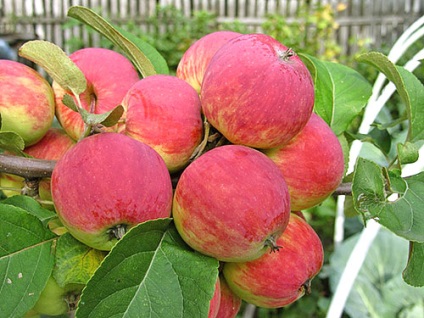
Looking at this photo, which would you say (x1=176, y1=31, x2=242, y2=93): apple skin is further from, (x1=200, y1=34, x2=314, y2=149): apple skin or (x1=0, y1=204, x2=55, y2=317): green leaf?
(x1=0, y1=204, x2=55, y2=317): green leaf

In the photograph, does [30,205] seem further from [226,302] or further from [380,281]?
[380,281]

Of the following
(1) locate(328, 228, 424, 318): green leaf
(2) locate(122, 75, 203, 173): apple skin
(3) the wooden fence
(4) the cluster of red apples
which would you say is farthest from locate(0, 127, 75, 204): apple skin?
(3) the wooden fence

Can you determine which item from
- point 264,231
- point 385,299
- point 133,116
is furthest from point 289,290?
point 385,299

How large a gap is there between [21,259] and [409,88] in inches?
19.1

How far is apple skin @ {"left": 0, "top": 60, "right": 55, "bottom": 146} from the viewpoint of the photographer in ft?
1.73

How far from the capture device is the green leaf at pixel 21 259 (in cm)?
46

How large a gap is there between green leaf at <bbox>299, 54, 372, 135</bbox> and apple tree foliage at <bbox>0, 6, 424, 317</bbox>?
119 mm

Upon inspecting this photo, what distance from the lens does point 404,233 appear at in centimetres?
47

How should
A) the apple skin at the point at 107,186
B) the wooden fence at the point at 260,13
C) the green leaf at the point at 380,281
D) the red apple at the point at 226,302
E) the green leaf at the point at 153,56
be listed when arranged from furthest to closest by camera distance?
1. the wooden fence at the point at 260,13
2. the green leaf at the point at 380,281
3. the green leaf at the point at 153,56
4. the red apple at the point at 226,302
5. the apple skin at the point at 107,186

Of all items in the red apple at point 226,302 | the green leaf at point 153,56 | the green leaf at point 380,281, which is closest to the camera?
the red apple at point 226,302

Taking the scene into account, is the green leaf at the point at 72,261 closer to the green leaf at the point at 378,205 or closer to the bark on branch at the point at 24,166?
the bark on branch at the point at 24,166

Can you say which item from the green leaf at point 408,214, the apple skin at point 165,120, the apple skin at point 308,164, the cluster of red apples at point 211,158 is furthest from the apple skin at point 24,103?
the green leaf at point 408,214

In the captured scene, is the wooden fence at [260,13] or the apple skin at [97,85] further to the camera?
the wooden fence at [260,13]

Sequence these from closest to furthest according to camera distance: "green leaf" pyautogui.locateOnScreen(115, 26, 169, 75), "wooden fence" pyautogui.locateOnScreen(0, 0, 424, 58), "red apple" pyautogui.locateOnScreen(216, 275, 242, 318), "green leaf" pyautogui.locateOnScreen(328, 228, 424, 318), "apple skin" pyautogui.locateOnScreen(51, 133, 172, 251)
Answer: "apple skin" pyautogui.locateOnScreen(51, 133, 172, 251)
"red apple" pyautogui.locateOnScreen(216, 275, 242, 318)
"green leaf" pyautogui.locateOnScreen(115, 26, 169, 75)
"green leaf" pyautogui.locateOnScreen(328, 228, 424, 318)
"wooden fence" pyautogui.locateOnScreen(0, 0, 424, 58)
